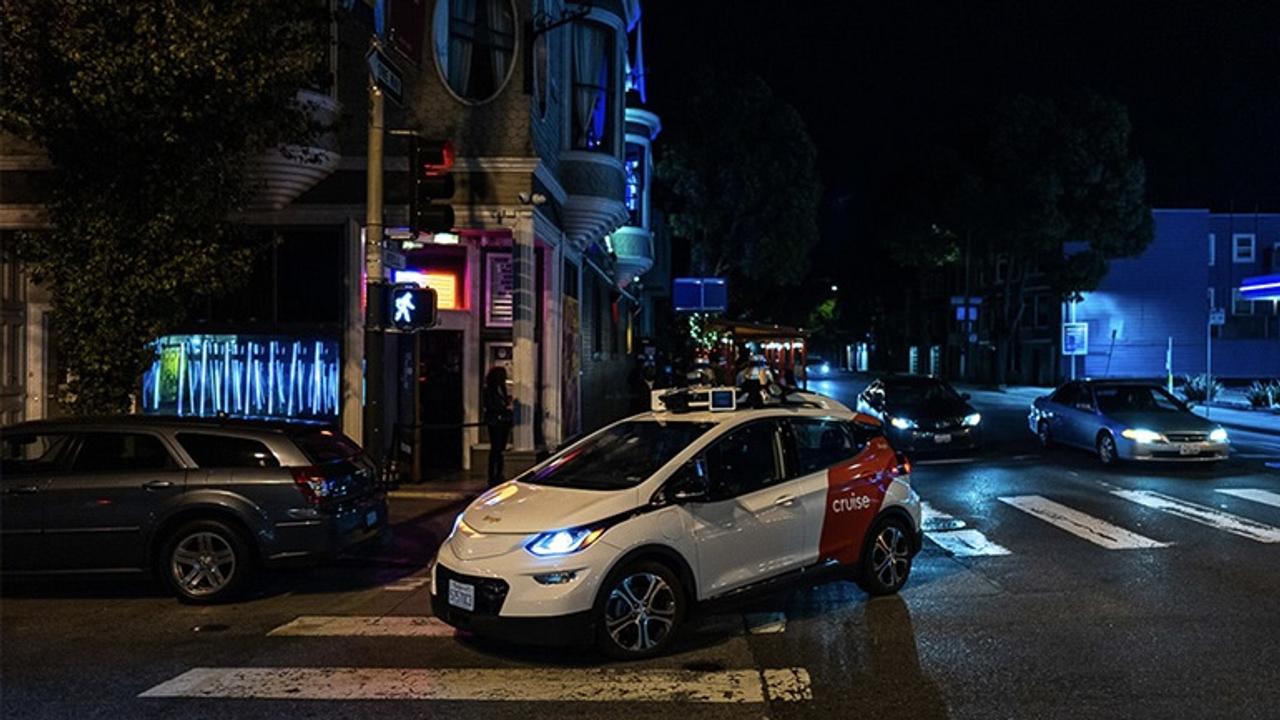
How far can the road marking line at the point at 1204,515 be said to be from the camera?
1009 cm

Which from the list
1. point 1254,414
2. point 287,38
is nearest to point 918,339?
point 1254,414

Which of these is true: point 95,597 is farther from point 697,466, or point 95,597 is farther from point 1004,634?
point 1004,634

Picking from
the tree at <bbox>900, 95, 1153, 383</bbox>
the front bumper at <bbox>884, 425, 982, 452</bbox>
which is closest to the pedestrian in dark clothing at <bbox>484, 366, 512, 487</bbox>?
the front bumper at <bbox>884, 425, 982, 452</bbox>

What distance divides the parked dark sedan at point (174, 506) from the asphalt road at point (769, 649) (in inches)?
13.4

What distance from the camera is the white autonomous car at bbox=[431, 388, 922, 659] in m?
5.89

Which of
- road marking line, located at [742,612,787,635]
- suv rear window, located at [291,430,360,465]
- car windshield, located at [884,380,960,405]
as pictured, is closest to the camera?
road marking line, located at [742,612,787,635]

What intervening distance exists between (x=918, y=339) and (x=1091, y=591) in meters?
73.9

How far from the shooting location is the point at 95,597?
807 cm

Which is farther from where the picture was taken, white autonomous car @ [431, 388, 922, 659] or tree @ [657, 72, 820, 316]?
tree @ [657, 72, 820, 316]

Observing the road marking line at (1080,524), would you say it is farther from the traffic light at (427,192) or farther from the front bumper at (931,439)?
the traffic light at (427,192)

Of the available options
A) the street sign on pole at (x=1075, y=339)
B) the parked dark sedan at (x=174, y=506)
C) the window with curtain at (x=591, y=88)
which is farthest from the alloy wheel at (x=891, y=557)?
the street sign on pole at (x=1075, y=339)

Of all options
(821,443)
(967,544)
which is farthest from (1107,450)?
(821,443)

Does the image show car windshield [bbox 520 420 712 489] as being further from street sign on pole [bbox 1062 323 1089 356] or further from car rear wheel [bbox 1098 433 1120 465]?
street sign on pole [bbox 1062 323 1089 356]

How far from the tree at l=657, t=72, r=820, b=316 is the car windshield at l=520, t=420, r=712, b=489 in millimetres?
30693
